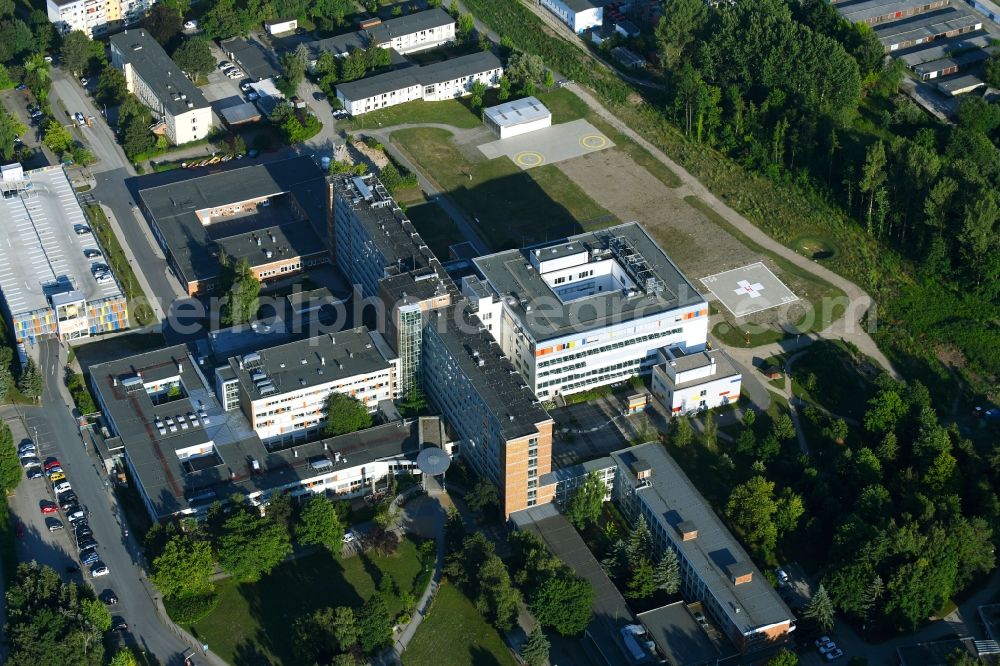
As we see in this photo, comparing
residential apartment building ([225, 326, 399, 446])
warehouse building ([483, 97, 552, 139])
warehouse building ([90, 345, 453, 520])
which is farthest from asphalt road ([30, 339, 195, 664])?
warehouse building ([483, 97, 552, 139])

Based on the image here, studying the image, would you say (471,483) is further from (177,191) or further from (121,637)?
(177,191)

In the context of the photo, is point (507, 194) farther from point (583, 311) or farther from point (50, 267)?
point (50, 267)

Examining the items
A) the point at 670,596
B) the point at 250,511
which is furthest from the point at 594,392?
the point at 250,511

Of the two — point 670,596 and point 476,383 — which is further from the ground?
point 476,383

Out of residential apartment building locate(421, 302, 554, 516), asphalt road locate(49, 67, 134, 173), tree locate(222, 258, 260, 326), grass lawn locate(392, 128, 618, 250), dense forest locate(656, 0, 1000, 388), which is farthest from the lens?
asphalt road locate(49, 67, 134, 173)

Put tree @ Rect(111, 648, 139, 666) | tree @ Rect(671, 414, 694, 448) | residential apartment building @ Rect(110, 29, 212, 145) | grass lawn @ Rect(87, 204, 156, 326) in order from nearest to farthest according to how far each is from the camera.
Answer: tree @ Rect(111, 648, 139, 666) → tree @ Rect(671, 414, 694, 448) → grass lawn @ Rect(87, 204, 156, 326) → residential apartment building @ Rect(110, 29, 212, 145)

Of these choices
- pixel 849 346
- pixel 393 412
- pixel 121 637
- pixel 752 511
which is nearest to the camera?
pixel 121 637

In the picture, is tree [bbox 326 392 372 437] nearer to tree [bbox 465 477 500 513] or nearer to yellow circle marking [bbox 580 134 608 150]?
tree [bbox 465 477 500 513]
